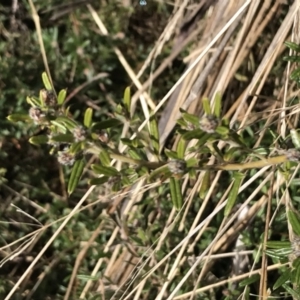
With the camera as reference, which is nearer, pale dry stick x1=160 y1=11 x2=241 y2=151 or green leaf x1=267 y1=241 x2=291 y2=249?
Result: green leaf x1=267 y1=241 x2=291 y2=249

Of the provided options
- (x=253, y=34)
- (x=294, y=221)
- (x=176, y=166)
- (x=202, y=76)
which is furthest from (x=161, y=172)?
(x=253, y=34)

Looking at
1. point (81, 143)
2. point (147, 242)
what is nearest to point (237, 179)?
point (81, 143)

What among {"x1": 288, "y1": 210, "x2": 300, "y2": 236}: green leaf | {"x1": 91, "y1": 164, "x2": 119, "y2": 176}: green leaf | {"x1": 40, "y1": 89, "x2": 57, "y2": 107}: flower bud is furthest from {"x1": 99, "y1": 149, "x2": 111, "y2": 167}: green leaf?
{"x1": 288, "y1": 210, "x2": 300, "y2": 236}: green leaf

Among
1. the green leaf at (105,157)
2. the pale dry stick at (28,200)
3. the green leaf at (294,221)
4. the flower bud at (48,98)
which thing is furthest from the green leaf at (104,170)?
the pale dry stick at (28,200)

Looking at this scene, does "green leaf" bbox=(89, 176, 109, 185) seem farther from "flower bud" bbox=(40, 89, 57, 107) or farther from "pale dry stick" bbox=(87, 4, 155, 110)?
"pale dry stick" bbox=(87, 4, 155, 110)

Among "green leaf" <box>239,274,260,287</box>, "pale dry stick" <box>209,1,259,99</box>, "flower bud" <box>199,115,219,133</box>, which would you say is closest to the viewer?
"flower bud" <box>199,115,219,133</box>

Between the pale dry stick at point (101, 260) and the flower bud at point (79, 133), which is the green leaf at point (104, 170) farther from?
the pale dry stick at point (101, 260)

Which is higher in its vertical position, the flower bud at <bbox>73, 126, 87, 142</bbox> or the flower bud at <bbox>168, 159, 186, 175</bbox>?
the flower bud at <bbox>73, 126, 87, 142</bbox>

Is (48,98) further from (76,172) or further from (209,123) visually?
(209,123)

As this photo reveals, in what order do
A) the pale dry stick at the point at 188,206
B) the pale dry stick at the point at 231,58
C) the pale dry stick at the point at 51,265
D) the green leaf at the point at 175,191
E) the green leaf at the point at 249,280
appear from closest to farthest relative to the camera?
1. the green leaf at the point at 175,191
2. the green leaf at the point at 249,280
3. the pale dry stick at the point at 188,206
4. the pale dry stick at the point at 231,58
5. the pale dry stick at the point at 51,265

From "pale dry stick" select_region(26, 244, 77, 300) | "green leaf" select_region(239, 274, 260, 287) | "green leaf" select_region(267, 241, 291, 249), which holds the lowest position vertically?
"pale dry stick" select_region(26, 244, 77, 300)

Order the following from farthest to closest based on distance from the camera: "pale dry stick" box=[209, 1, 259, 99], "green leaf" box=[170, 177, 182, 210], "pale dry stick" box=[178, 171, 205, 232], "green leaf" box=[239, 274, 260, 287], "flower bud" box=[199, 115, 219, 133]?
"pale dry stick" box=[209, 1, 259, 99]
"pale dry stick" box=[178, 171, 205, 232]
"green leaf" box=[239, 274, 260, 287]
"green leaf" box=[170, 177, 182, 210]
"flower bud" box=[199, 115, 219, 133]

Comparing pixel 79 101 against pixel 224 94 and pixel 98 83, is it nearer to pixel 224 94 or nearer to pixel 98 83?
pixel 98 83

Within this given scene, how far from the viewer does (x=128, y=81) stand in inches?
63.9
